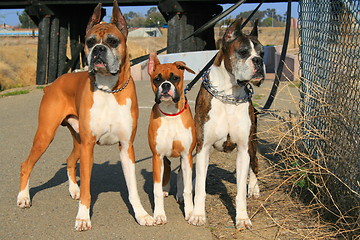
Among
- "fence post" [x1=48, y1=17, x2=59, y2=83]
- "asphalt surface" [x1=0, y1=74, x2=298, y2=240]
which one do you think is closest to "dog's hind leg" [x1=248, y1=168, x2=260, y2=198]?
"asphalt surface" [x1=0, y1=74, x2=298, y2=240]

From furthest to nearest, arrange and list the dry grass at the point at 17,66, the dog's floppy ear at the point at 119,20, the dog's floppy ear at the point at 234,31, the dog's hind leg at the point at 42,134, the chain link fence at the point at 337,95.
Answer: the dry grass at the point at 17,66, the dog's hind leg at the point at 42,134, the dog's floppy ear at the point at 119,20, the dog's floppy ear at the point at 234,31, the chain link fence at the point at 337,95

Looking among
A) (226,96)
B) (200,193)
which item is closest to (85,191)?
(200,193)

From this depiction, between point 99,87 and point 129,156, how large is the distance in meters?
0.73

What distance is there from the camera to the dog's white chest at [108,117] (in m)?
4.96

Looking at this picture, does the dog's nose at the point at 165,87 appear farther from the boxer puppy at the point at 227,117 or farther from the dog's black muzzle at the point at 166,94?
the boxer puppy at the point at 227,117

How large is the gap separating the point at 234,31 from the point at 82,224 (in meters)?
2.28

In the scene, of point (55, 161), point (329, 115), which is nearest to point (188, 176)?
point (329, 115)

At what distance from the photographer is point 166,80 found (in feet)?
16.2

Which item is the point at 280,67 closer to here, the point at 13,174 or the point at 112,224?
the point at 112,224

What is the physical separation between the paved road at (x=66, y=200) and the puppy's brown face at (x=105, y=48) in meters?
1.48

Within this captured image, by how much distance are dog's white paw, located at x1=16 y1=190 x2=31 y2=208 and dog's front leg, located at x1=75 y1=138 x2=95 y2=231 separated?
0.93 m

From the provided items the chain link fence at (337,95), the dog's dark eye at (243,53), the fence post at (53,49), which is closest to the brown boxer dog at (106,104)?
the dog's dark eye at (243,53)

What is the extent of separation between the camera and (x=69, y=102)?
5617 millimetres

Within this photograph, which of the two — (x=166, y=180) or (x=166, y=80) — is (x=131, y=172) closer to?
(x=166, y=180)
